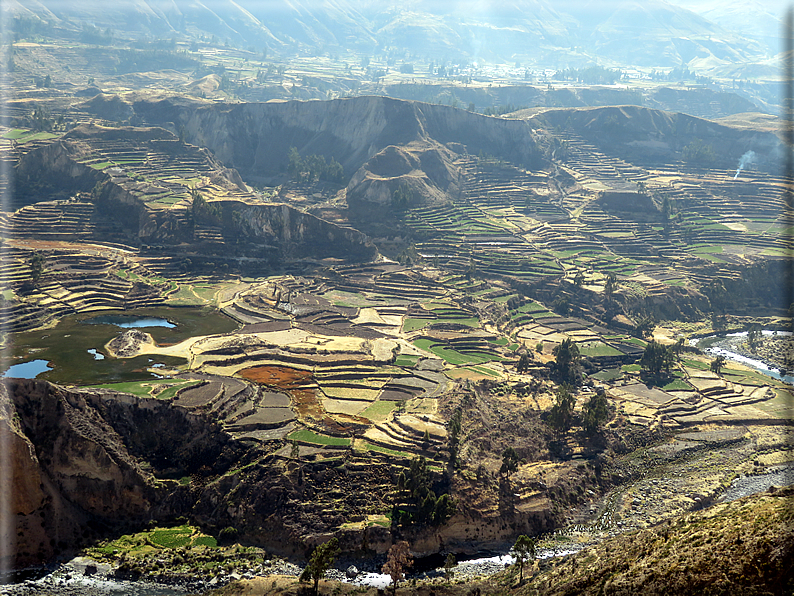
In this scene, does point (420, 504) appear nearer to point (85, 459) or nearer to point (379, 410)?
point (379, 410)

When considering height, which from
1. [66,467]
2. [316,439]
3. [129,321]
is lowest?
[316,439]

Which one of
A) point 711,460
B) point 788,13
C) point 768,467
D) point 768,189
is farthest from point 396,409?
point 768,189

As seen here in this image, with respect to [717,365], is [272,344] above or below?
above

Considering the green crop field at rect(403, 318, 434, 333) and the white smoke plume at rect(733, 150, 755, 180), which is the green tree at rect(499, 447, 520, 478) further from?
the white smoke plume at rect(733, 150, 755, 180)

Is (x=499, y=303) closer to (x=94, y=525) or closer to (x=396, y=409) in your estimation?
(x=396, y=409)

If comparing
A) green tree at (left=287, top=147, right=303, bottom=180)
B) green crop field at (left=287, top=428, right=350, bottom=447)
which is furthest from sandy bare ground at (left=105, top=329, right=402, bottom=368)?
green tree at (left=287, top=147, right=303, bottom=180)

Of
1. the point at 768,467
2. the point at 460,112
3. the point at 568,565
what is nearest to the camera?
the point at 568,565

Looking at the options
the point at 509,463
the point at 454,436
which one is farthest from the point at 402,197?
the point at 509,463
